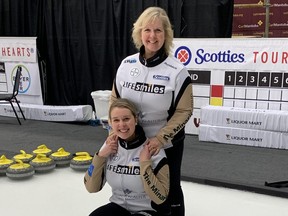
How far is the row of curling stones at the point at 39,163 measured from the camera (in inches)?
107

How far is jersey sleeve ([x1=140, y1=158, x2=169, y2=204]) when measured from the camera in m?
1.54

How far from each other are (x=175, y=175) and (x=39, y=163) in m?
1.44

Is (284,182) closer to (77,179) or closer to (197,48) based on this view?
(77,179)

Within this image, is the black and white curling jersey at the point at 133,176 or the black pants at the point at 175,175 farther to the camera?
the black pants at the point at 175,175

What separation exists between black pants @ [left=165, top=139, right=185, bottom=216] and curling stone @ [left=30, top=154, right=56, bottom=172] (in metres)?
1.36

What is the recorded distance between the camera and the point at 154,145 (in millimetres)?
1597

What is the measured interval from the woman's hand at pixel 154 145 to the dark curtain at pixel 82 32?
11.6ft

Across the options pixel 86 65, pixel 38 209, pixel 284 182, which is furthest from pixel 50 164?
pixel 86 65

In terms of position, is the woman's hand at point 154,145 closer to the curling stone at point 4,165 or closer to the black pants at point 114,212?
the black pants at point 114,212

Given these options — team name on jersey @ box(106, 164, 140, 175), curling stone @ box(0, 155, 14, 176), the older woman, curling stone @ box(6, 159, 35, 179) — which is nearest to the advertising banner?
curling stone @ box(0, 155, 14, 176)

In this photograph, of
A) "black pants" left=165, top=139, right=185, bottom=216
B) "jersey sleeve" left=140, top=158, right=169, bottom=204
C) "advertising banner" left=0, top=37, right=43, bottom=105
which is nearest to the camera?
"jersey sleeve" left=140, top=158, right=169, bottom=204

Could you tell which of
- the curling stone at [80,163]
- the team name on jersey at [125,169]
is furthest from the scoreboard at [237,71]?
the team name on jersey at [125,169]

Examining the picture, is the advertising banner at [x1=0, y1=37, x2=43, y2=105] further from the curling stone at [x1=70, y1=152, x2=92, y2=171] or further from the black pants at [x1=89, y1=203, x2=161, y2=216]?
the black pants at [x1=89, y1=203, x2=161, y2=216]

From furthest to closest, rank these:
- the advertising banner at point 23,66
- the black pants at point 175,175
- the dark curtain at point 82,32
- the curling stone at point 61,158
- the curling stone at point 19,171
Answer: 1. the advertising banner at point 23,66
2. the dark curtain at point 82,32
3. the curling stone at point 61,158
4. the curling stone at point 19,171
5. the black pants at point 175,175
